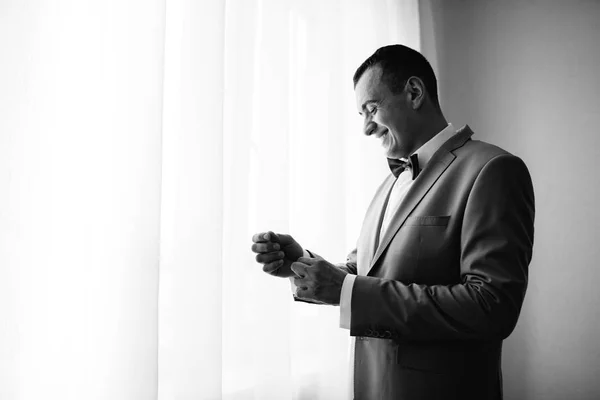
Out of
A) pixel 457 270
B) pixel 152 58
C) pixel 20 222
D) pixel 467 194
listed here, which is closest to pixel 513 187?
pixel 467 194

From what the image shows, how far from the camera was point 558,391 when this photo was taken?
2365mm

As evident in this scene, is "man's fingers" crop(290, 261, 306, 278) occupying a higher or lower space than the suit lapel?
lower

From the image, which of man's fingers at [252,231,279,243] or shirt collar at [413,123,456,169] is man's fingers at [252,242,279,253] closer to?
man's fingers at [252,231,279,243]

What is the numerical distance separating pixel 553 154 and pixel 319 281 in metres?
2.02

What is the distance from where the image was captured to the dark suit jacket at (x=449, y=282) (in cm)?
86

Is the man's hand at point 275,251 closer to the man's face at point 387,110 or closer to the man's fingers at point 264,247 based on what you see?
the man's fingers at point 264,247

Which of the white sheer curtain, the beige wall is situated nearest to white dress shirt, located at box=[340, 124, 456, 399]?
the white sheer curtain

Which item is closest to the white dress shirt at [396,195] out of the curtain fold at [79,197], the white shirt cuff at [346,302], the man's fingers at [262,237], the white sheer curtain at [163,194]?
the white shirt cuff at [346,302]

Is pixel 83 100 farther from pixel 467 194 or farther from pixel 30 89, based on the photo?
pixel 467 194

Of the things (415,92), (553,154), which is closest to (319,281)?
(415,92)

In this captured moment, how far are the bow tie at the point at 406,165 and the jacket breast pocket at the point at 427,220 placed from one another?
149 mm

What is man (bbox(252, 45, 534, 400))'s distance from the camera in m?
0.86

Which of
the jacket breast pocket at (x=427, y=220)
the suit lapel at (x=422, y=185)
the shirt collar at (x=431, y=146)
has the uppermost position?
the shirt collar at (x=431, y=146)

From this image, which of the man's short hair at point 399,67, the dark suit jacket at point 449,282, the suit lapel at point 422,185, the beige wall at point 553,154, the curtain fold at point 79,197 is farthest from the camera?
the beige wall at point 553,154
